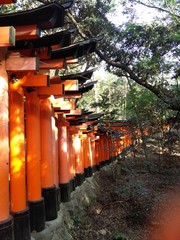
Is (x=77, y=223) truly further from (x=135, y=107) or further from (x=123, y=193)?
(x=135, y=107)

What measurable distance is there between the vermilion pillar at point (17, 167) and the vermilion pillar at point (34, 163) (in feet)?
2.30

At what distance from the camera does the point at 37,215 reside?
19.8 feet

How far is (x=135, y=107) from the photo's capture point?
1717 cm

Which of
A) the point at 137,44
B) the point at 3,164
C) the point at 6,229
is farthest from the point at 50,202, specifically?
the point at 137,44

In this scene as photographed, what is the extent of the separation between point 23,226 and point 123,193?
18.0 feet

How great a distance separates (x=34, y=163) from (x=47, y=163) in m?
0.75

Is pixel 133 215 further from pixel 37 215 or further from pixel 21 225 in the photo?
pixel 21 225

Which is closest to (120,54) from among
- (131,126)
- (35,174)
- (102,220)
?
(131,126)

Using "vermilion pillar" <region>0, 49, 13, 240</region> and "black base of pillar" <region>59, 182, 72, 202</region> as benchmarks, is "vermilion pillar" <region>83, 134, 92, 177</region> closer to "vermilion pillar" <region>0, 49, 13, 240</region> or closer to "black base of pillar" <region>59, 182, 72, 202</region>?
"black base of pillar" <region>59, 182, 72, 202</region>

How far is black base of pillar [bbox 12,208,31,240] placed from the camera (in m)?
5.11

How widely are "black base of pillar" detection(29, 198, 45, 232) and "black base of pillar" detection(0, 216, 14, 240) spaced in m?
1.39

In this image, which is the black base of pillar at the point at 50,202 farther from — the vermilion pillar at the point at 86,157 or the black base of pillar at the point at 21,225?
the vermilion pillar at the point at 86,157

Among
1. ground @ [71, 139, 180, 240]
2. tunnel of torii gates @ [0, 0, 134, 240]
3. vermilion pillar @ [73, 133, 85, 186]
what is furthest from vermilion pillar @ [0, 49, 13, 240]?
vermilion pillar @ [73, 133, 85, 186]

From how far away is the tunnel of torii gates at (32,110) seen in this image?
4.46 meters
